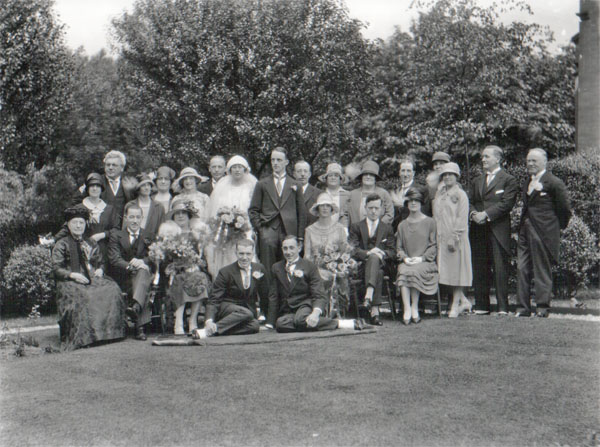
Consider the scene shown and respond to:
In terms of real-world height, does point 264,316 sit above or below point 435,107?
below

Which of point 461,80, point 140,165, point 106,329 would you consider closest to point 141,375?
point 106,329

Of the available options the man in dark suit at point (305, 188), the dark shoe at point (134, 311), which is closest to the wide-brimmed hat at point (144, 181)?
the dark shoe at point (134, 311)

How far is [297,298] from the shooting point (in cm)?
827

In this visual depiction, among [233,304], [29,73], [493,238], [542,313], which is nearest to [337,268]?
[233,304]

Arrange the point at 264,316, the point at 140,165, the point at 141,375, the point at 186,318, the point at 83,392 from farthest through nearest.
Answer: the point at 140,165 → the point at 264,316 → the point at 186,318 → the point at 141,375 → the point at 83,392

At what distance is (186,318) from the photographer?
883 cm

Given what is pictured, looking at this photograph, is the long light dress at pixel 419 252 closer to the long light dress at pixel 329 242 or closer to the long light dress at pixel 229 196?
the long light dress at pixel 329 242

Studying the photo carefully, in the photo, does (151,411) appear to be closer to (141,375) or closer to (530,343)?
(141,375)

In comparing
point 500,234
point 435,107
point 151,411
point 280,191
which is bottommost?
point 151,411

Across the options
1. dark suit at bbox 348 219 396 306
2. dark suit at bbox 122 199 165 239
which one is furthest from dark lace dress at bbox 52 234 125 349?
dark suit at bbox 348 219 396 306

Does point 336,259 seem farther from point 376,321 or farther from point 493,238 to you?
point 493,238

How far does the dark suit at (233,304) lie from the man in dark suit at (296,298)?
0.27 metres

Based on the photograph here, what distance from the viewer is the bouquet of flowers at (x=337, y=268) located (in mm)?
8516

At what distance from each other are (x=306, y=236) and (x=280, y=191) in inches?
28.7
